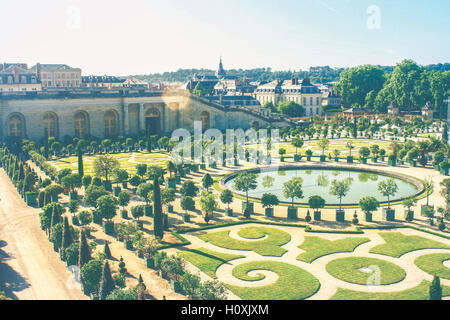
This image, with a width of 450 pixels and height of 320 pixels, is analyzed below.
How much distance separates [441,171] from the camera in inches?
1997

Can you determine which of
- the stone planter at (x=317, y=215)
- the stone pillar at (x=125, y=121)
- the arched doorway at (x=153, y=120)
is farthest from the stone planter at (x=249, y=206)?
the arched doorway at (x=153, y=120)

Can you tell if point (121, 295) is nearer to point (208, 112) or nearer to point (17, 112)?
point (17, 112)

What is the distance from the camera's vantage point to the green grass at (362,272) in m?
24.5

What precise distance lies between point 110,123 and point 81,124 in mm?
5135

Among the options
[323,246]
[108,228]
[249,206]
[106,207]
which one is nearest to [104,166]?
[106,207]

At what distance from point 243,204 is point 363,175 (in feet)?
68.8

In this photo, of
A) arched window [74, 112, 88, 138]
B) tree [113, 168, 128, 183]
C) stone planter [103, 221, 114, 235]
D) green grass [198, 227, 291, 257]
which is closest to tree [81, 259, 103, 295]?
green grass [198, 227, 291, 257]

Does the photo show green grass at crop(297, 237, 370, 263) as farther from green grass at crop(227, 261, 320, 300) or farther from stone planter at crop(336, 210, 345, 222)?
stone planter at crop(336, 210, 345, 222)

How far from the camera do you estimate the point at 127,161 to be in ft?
203

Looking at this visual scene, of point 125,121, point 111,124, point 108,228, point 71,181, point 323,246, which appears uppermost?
point 125,121

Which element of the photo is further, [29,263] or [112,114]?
[112,114]

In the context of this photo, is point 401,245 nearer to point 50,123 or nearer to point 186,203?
point 186,203

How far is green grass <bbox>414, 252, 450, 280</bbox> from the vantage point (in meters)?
25.1

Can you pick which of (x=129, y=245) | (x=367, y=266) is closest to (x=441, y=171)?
(x=367, y=266)
